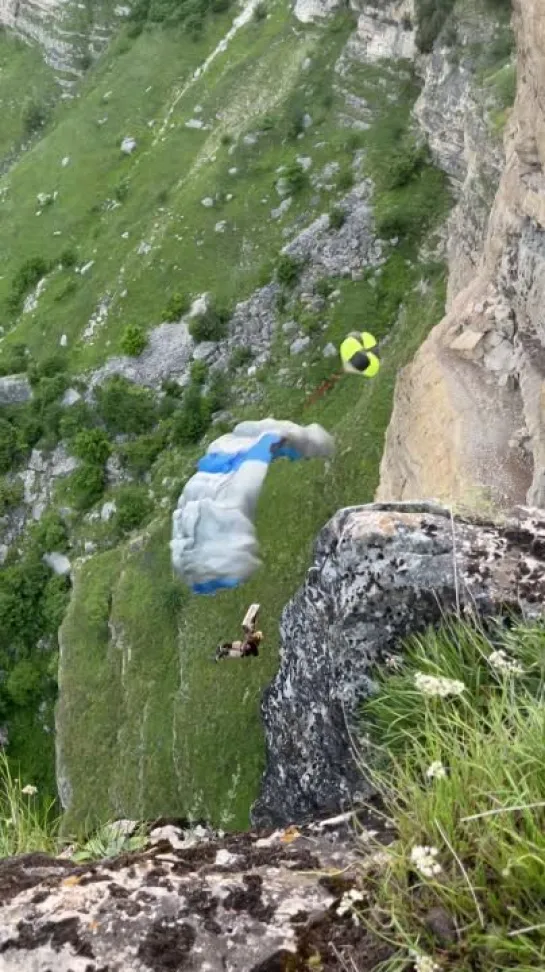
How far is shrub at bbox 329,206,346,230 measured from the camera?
3559 centimetres

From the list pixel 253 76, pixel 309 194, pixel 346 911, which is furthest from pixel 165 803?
pixel 253 76

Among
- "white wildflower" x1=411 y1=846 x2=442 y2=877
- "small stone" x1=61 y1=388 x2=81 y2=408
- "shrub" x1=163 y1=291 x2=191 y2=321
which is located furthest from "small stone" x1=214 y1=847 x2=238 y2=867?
"small stone" x1=61 y1=388 x2=81 y2=408

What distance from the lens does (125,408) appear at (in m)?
37.0

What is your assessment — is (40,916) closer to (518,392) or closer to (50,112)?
(518,392)

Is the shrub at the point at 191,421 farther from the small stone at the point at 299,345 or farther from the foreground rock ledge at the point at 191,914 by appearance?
the foreground rock ledge at the point at 191,914

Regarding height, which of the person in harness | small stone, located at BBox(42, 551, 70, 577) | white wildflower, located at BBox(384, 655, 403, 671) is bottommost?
small stone, located at BBox(42, 551, 70, 577)

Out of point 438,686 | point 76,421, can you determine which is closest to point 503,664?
point 438,686

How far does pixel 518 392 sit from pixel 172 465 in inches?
847

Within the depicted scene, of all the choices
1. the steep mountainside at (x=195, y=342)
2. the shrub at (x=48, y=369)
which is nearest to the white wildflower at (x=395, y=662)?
the steep mountainside at (x=195, y=342)

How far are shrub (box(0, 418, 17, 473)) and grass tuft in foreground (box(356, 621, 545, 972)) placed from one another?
37906 millimetres

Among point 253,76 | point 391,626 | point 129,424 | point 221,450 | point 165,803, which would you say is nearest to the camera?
point 391,626

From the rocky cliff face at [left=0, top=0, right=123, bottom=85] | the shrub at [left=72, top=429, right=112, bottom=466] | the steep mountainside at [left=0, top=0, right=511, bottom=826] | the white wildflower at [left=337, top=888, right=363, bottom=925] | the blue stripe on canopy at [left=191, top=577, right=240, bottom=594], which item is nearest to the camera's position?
the white wildflower at [left=337, top=888, right=363, bottom=925]

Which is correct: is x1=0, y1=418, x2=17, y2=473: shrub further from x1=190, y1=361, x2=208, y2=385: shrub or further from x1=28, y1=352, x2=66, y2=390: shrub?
x1=190, y1=361, x2=208, y2=385: shrub

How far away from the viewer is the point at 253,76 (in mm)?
44281
